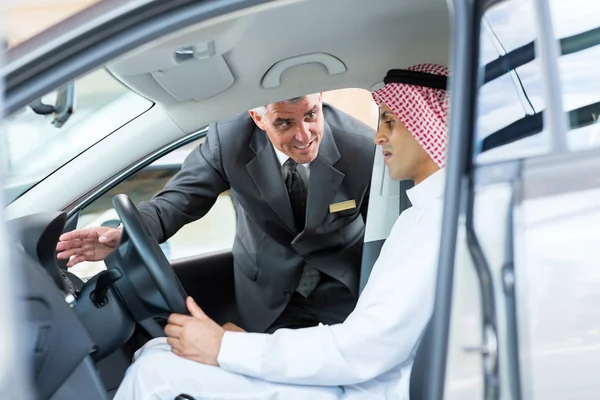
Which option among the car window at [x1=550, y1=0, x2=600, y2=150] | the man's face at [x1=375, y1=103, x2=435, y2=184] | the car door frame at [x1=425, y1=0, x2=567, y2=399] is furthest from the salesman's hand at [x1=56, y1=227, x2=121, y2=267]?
the car window at [x1=550, y1=0, x2=600, y2=150]

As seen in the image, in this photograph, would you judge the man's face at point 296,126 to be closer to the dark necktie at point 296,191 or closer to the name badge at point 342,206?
the dark necktie at point 296,191

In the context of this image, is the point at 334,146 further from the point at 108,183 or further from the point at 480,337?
the point at 480,337

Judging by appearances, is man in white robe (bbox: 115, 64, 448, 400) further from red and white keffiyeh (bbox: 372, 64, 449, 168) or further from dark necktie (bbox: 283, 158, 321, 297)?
dark necktie (bbox: 283, 158, 321, 297)

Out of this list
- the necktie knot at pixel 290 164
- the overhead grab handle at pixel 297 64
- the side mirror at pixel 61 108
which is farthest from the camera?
the necktie knot at pixel 290 164

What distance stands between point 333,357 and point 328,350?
2cm

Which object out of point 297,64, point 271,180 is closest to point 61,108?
point 297,64

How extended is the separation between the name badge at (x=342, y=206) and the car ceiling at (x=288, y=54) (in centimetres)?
43

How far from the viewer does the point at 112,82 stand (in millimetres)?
2072

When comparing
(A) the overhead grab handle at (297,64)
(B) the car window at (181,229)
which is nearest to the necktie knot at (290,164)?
(B) the car window at (181,229)

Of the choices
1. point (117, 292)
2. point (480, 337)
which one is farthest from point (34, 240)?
point (480, 337)

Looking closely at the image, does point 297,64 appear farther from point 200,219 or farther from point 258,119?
point 200,219

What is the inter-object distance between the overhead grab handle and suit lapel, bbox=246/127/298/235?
17.2 inches

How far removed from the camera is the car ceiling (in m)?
1.88

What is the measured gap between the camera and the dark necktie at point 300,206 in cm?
277
